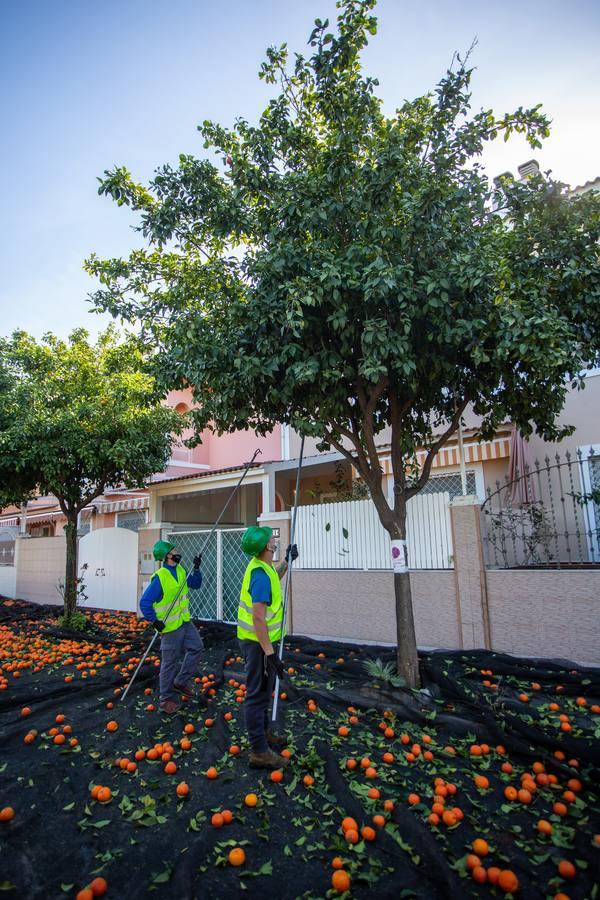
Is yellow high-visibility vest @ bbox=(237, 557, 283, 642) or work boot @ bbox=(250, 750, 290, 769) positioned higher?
yellow high-visibility vest @ bbox=(237, 557, 283, 642)

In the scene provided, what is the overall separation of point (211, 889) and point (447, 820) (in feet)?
4.87

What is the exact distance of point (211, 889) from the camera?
271 centimetres

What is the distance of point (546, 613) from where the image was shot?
20.7 ft

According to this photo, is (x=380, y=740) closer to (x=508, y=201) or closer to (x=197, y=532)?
(x=508, y=201)

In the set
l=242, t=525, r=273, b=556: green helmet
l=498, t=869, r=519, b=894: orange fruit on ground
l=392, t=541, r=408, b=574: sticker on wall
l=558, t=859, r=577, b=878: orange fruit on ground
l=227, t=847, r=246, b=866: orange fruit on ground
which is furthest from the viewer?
l=392, t=541, r=408, b=574: sticker on wall

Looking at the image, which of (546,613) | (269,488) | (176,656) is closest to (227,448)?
(269,488)

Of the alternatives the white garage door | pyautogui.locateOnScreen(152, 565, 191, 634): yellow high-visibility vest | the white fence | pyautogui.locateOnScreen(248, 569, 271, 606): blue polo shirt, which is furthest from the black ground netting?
the white garage door

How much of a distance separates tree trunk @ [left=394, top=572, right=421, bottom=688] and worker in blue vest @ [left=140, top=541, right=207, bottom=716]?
7.38 feet

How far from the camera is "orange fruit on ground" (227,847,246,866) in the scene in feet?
9.41

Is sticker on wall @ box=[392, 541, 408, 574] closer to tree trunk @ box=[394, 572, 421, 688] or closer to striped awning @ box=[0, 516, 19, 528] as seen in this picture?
tree trunk @ box=[394, 572, 421, 688]

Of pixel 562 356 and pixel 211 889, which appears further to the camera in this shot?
pixel 562 356

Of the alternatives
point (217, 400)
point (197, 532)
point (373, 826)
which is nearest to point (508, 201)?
point (217, 400)

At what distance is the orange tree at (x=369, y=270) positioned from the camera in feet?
16.3

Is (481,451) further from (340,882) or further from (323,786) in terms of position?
(340,882)
